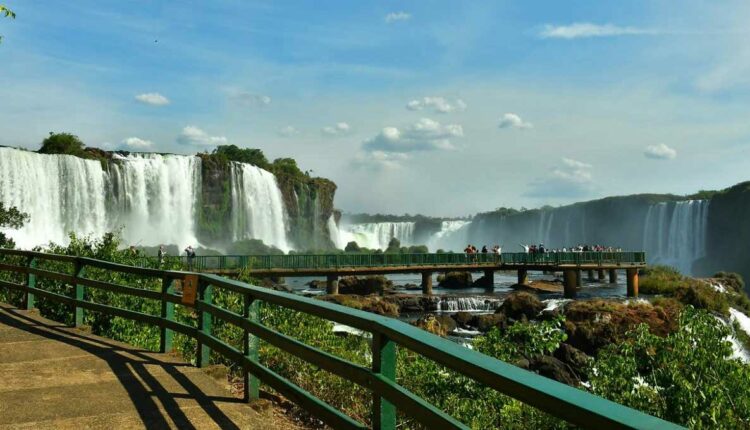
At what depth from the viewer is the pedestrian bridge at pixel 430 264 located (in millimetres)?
43719

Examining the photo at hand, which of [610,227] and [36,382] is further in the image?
[610,227]

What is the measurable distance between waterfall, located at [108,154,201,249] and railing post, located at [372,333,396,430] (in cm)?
5987

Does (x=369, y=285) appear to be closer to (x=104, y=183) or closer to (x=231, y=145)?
(x=104, y=183)

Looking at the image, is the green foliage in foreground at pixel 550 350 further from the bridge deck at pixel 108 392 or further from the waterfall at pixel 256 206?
the waterfall at pixel 256 206

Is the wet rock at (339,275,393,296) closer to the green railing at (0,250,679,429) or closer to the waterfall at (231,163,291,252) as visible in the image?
the waterfall at (231,163,291,252)

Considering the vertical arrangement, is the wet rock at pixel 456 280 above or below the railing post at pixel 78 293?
below

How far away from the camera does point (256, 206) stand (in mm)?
80625

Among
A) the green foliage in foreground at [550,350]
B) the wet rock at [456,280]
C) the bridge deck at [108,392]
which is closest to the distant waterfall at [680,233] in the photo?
the wet rock at [456,280]

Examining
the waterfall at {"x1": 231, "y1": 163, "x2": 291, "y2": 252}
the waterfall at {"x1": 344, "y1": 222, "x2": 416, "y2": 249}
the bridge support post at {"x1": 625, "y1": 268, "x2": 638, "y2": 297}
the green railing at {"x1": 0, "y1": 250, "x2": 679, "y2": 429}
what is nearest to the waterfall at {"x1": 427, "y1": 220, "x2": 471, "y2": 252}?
the waterfall at {"x1": 344, "y1": 222, "x2": 416, "y2": 249}

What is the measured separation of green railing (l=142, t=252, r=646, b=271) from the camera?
1722 inches

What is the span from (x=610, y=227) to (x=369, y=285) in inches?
3168

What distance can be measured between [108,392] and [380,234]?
109833mm

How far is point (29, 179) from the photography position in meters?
52.7

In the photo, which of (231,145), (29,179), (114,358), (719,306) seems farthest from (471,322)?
(231,145)
